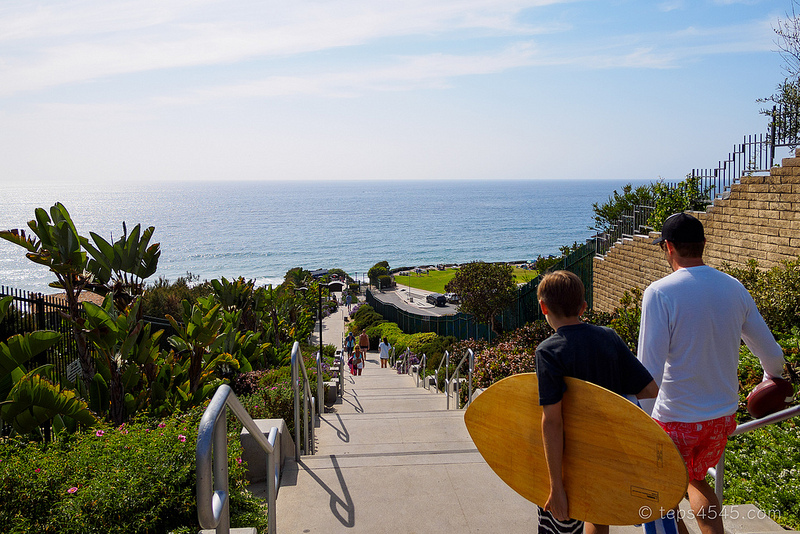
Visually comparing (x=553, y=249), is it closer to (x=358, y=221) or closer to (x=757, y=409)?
(x=358, y=221)

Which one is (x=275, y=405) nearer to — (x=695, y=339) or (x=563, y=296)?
(x=563, y=296)

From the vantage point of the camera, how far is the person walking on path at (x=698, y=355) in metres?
2.46

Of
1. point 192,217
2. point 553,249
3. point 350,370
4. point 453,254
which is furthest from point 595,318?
point 192,217

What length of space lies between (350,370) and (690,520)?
1789cm

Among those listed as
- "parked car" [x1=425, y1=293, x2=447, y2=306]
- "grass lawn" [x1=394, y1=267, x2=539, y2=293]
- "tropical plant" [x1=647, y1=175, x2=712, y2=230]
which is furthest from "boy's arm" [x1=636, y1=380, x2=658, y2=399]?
"grass lawn" [x1=394, y1=267, x2=539, y2=293]

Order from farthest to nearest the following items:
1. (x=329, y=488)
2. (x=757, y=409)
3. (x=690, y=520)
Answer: (x=329, y=488) < (x=690, y=520) < (x=757, y=409)

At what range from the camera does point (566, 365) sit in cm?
224

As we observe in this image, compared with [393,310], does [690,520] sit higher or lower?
higher

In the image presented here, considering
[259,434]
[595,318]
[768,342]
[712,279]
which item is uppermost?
[712,279]

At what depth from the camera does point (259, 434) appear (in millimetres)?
2967

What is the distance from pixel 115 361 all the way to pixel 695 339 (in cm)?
527

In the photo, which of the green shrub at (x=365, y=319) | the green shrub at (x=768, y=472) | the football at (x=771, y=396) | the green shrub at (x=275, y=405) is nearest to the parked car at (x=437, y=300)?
the green shrub at (x=365, y=319)

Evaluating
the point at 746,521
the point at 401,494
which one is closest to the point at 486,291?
the point at 401,494

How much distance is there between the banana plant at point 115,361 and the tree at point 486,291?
40.6 feet
